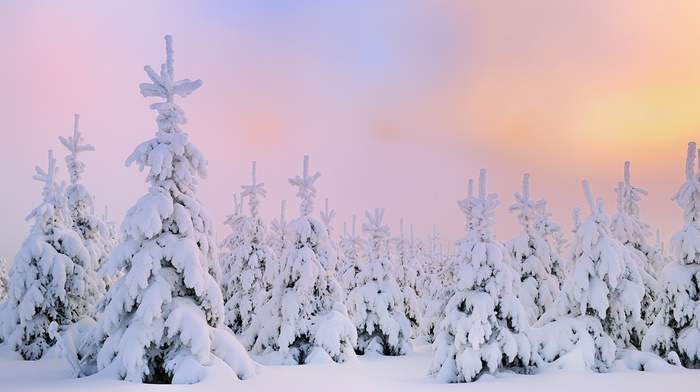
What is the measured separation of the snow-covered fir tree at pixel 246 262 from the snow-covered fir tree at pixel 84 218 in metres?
8.45

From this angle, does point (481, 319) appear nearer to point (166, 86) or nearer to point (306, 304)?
point (306, 304)

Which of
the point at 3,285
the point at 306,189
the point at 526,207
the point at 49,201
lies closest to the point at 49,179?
the point at 49,201

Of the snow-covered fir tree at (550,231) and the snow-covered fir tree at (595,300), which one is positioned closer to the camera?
the snow-covered fir tree at (595,300)

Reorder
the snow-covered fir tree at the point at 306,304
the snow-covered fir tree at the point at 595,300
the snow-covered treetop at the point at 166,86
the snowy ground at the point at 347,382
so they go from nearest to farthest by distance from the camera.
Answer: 1. the snowy ground at the point at 347,382
2. the snow-covered treetop at the point at 166,86
3. the snow-covered fir tree at the point at 595,300
4. the snow-covered fir tree at the point at 306,304

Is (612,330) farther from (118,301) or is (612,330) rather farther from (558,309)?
(118,301)

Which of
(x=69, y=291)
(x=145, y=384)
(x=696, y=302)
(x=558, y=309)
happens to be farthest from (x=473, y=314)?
(x=69, y=291)

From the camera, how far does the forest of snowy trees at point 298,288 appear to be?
15352 mm

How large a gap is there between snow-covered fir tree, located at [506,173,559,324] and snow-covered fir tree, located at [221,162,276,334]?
1450 cm

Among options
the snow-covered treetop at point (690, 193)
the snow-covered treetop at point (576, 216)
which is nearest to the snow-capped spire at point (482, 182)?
the snow-covered treetop at point (576, 216)

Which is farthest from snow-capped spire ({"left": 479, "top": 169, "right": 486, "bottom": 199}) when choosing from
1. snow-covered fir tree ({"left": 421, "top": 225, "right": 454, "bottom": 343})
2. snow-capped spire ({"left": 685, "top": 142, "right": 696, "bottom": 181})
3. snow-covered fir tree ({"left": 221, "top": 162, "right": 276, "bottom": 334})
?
snow-covered fir tree ({"left": 221, "top": 162, "right": 276, "bottom": 334})

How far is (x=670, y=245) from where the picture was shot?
891 inches

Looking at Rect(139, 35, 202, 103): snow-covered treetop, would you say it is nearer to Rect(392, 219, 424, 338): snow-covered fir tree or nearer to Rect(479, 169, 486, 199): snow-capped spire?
Rect(479, 169, 486, 199): snow-capped spire

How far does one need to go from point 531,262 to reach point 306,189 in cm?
1205

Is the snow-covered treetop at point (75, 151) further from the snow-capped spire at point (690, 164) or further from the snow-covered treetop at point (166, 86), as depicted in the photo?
the snow-capped spire at point (690, 164)
